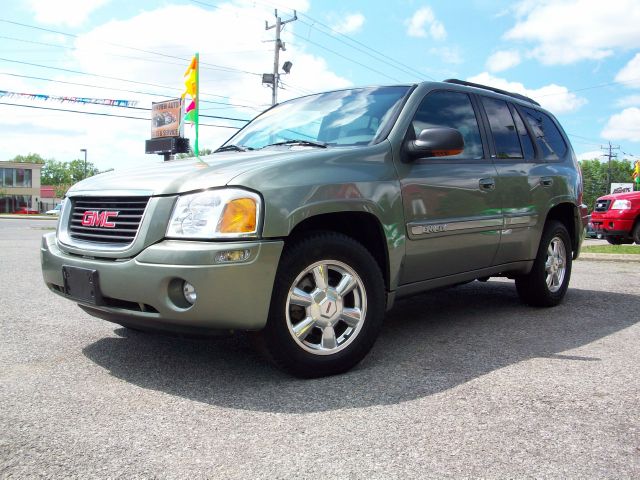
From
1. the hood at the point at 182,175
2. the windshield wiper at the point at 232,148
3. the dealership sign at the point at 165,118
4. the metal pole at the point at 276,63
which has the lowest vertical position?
the hood at the point at 182,175

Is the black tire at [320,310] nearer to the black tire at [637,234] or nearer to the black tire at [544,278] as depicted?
the black tire at [544,278]

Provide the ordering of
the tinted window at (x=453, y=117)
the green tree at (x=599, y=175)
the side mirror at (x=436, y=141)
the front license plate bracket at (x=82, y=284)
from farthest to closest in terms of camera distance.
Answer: the green tree at (x=599, y=175)
the tinted window at (x=453, y=117)
the side mirror at (x=436, y=141)
the front license plate bracket at (x=82, y=284)

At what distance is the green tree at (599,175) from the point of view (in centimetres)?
11981

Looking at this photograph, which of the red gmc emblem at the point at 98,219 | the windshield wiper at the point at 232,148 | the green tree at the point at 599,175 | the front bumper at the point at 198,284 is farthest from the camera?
the green tree at the point at 599,175

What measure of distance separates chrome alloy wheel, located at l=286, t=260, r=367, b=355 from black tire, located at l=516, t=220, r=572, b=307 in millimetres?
2445

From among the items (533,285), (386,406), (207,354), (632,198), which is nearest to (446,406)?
(386,406)

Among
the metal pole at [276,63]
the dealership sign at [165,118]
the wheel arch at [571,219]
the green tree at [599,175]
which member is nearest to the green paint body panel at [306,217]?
the wheel arch at [571,219]

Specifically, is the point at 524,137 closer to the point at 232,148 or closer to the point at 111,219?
the point at 232,148

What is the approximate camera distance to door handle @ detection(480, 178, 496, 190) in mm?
4250

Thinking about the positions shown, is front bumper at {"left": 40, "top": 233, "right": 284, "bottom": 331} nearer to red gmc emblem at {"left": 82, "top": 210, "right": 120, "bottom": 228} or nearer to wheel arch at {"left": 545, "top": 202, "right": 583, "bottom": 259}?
red gmc emblem at {"left": 82, "top": 210, "right": 120, "bottom": 228}

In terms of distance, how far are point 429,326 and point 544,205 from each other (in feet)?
4.94

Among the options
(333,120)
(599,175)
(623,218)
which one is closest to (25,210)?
(623,218)

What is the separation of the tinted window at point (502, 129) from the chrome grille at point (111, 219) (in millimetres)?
2831

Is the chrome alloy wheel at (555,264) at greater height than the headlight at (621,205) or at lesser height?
lesser
